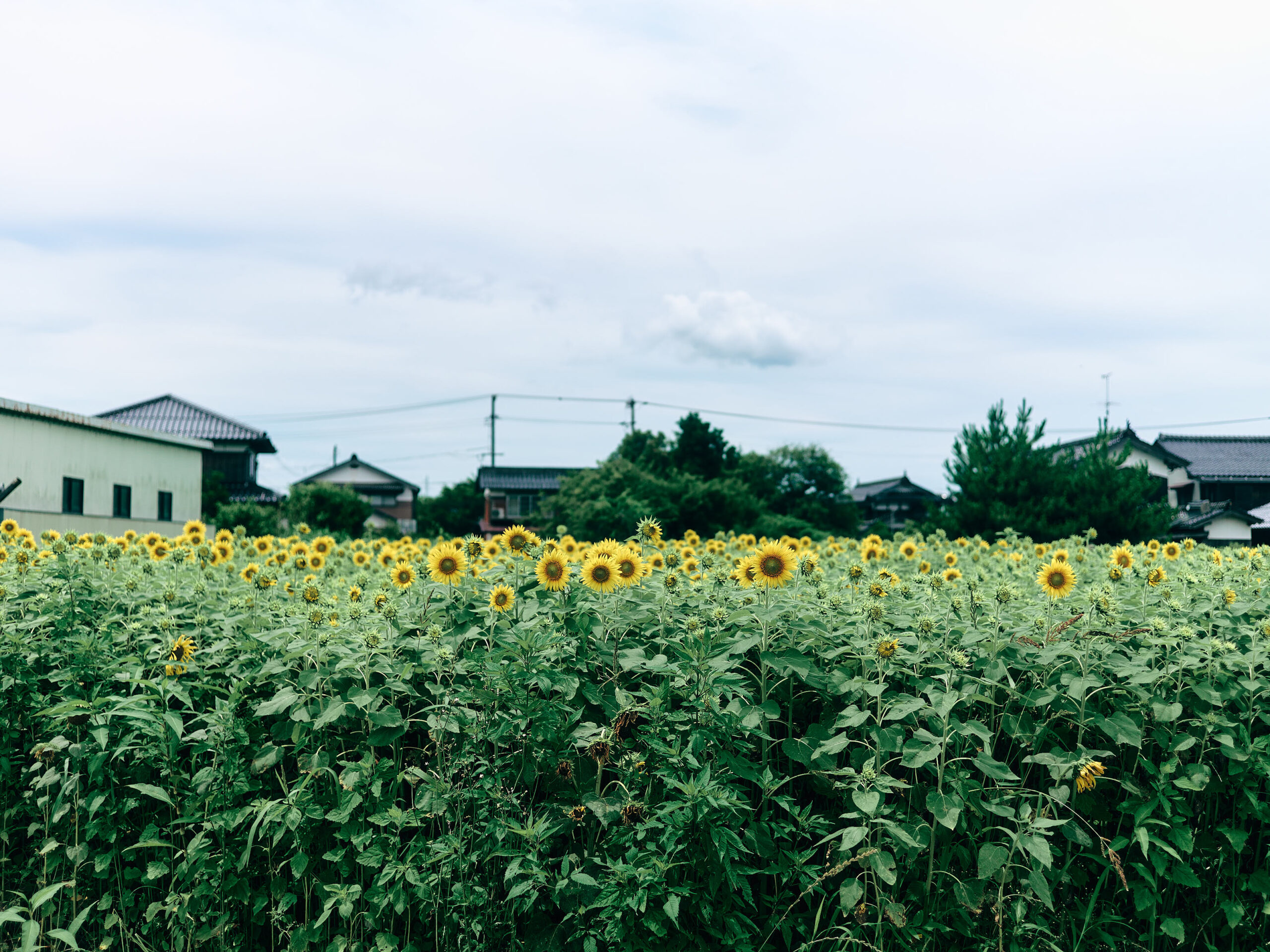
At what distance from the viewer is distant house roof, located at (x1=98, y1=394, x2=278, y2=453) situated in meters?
39.1

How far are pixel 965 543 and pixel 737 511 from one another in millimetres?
21626

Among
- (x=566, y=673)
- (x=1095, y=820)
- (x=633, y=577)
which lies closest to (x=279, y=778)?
(x=566, y=673)

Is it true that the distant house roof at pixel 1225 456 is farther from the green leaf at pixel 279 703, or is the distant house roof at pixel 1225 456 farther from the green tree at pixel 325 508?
the green leaf at pixel 279 703

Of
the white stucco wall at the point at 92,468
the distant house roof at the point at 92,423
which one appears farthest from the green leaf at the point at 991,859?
the distant house roof at the point at 92,423

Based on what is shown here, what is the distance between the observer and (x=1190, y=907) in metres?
2.90

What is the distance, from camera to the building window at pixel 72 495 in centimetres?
2420

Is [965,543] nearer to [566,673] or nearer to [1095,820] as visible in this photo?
[1095,820]

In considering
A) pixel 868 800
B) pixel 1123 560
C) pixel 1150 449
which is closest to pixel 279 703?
pixel 868 800

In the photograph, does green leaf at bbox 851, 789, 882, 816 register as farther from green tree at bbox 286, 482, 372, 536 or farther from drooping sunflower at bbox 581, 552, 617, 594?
green tree at bbox 286, 482, 372, 536

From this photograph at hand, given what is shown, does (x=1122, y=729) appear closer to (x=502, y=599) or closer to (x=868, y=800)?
(x=868, y=800)

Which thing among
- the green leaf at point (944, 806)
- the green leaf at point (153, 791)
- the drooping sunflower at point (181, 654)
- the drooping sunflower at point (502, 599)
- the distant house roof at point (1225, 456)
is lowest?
the green leaf at point (153, 791)

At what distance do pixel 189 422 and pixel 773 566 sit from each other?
41229 mm

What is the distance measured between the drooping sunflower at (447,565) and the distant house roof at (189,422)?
129ft

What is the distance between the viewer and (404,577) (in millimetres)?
3311
